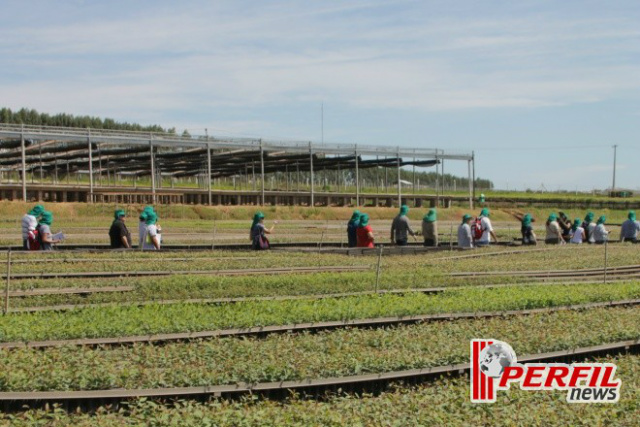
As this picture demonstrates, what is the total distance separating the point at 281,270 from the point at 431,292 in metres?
4.00

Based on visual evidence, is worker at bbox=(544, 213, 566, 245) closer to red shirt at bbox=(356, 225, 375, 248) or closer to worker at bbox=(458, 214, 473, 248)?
worker at bbox=(458, 214, 473, 248)

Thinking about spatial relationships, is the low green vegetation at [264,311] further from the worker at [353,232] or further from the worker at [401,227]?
the worker at [353,232]

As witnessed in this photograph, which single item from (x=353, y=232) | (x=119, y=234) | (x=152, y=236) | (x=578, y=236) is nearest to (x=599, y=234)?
(x=578, y=236)

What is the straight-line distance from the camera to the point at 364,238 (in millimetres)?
26203

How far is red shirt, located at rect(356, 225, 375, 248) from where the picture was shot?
2609 centimetres

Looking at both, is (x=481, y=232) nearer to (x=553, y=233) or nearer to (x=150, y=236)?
(x=553, y=233)

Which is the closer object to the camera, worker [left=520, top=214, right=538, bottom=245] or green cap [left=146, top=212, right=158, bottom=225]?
green cap [left=146, top=212, right=158, bottom=225]

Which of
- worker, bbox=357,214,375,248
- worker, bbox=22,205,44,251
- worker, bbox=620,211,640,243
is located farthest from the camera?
worker, bbox=620,211,640,243

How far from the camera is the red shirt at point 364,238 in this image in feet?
85.6

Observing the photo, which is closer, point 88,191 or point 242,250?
point 242,250

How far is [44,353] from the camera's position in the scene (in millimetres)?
12156

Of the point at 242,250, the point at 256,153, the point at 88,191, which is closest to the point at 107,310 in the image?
the point at 242,250

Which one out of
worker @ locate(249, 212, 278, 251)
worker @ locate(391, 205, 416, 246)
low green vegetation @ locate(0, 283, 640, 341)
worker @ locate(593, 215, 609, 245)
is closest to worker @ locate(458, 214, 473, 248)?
worker @ locate(391, 205, 416, 246)

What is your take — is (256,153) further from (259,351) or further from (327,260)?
(259,351)
